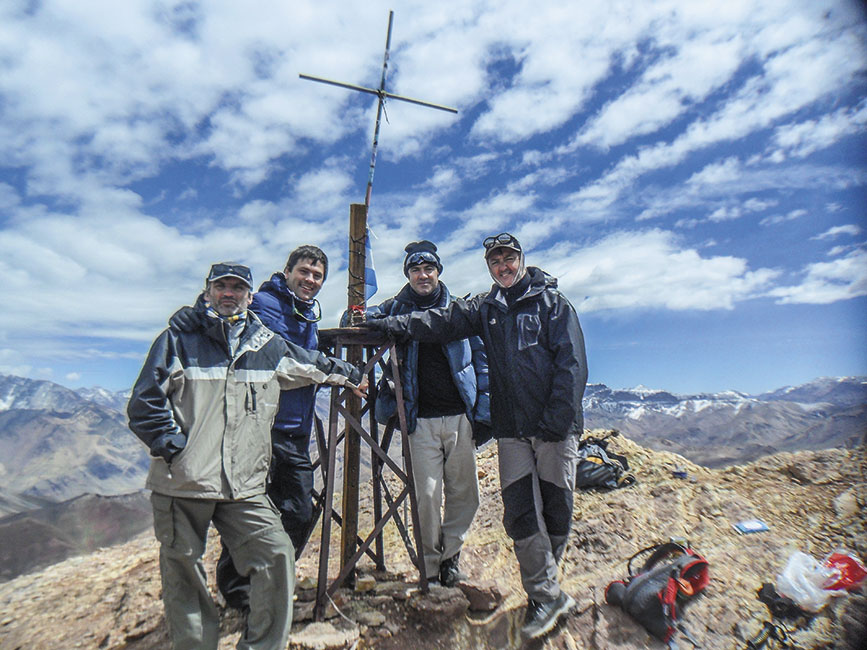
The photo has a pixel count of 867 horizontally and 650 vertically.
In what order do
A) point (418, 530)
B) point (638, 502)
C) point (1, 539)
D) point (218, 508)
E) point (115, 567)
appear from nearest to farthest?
point (218, 508) < point (418, 530) < point (115, 567) < point (638, 502) < point (1, 539)

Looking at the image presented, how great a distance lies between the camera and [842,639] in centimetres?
443

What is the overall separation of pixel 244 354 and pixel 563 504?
11.7 ft

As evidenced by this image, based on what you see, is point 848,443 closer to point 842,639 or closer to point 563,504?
point 842,639

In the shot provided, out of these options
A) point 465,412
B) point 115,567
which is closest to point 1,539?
point 115,567

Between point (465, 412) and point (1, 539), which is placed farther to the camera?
point (1, 539)

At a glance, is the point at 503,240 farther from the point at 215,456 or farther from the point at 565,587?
the point at 565,587

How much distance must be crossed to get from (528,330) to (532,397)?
2.42 feet

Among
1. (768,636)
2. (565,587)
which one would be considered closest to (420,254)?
(565,587)

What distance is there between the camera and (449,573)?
17.2 feet

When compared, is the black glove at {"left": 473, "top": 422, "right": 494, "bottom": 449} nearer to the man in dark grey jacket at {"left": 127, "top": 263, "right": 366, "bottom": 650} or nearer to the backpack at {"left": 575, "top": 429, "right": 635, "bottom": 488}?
the man in dark grey jacket at {"left": 127, "top": 263, "right": 366, "bottom": 650}

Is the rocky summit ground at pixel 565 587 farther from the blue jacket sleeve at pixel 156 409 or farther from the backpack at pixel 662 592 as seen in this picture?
the blue jacket sleeve at pixel 156 409

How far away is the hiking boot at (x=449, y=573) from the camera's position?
17.1 ft

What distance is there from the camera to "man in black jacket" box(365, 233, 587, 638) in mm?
4434

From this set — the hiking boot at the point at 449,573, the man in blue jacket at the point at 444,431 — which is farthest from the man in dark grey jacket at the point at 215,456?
the hiking boot at the point at 449,573
